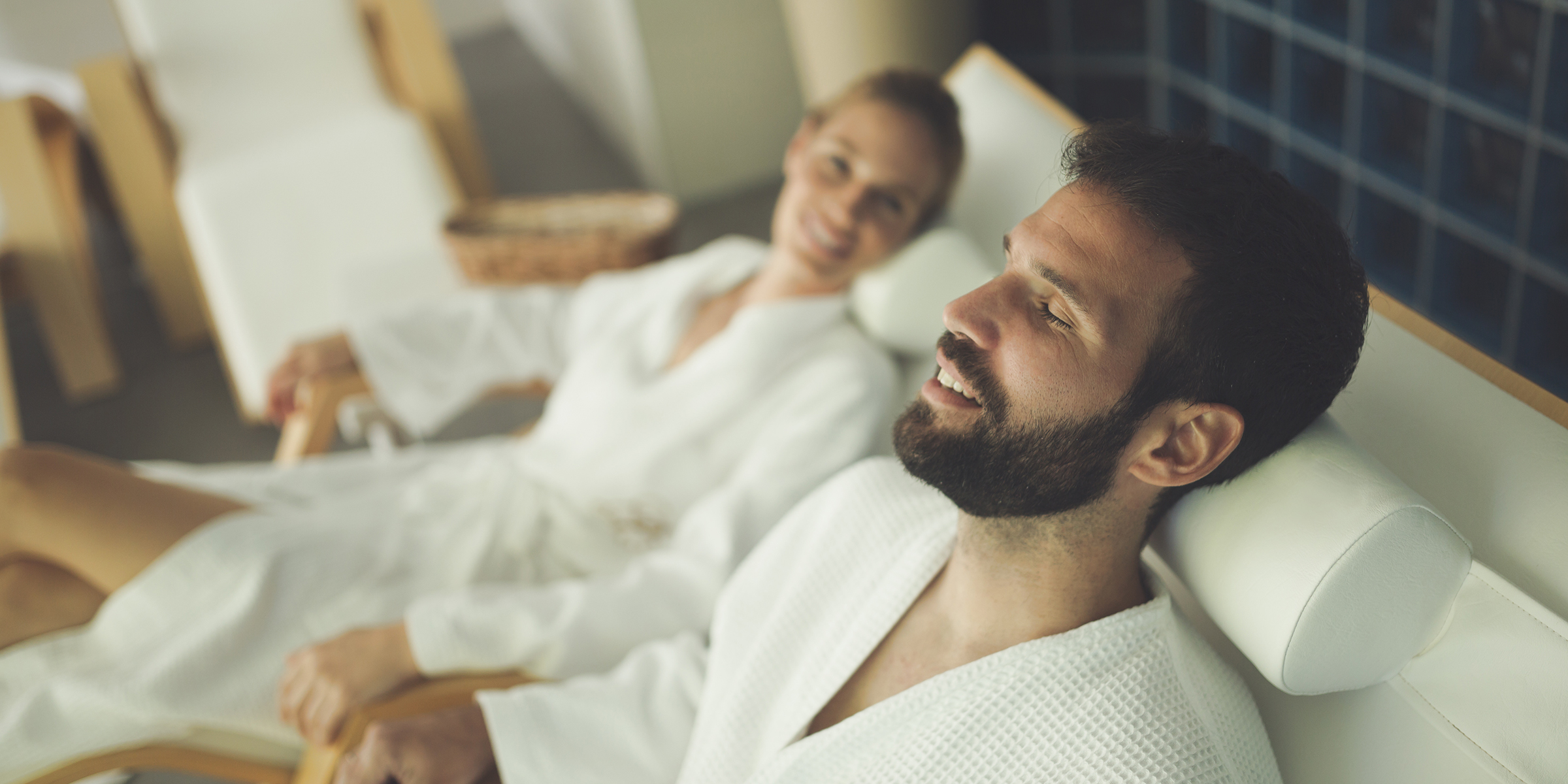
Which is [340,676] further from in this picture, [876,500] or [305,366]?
[305,366]

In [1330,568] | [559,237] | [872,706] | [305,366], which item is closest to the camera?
[1330,568]

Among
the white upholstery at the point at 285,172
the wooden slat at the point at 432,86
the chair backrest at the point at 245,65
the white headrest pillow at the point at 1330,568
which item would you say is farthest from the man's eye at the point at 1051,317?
the chair backrest at the point at 245,65

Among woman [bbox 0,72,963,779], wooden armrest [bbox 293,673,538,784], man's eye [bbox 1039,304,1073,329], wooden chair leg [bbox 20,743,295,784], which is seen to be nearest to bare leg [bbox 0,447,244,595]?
woman [bbox 0,72,963,779]

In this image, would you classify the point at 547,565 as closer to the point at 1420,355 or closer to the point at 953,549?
the point at 953,549

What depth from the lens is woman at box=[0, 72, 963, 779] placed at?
4.39 ft

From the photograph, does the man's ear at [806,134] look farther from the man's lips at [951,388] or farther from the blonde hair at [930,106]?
the man's lips at [951,388]

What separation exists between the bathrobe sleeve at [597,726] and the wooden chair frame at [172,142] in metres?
1.80

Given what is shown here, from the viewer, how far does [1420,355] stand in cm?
101

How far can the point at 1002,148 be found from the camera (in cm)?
158

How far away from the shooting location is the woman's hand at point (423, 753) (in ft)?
3.88

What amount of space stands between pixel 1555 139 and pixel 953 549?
3.99 feet

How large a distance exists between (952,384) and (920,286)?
1.72 ft

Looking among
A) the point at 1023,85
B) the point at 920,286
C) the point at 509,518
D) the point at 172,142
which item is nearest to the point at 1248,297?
the point at 920,286

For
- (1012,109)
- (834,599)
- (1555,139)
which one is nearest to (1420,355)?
(834,599)
